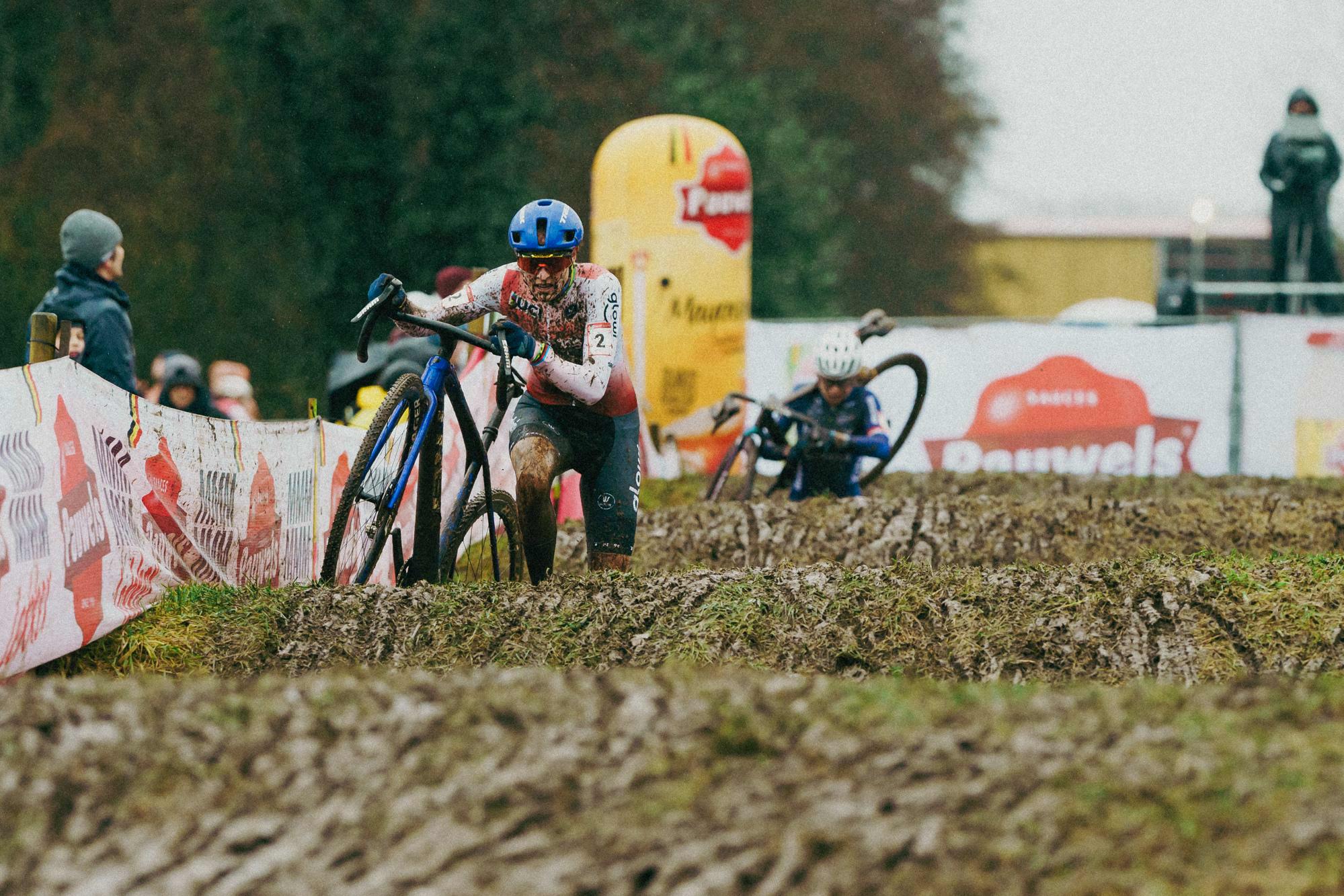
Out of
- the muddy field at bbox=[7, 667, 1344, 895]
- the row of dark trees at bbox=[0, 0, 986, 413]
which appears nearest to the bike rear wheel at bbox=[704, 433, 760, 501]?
the muddy field at bbox=[7, 667, 1344, 895]

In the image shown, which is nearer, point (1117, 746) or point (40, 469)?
point (1117, 746)

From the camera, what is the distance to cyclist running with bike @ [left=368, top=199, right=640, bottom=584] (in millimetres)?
7988

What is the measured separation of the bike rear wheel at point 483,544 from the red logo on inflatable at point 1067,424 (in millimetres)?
9304

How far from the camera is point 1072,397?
715 inches

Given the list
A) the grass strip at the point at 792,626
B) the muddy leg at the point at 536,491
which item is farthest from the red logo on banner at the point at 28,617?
the muddy leg at the point at 536,491

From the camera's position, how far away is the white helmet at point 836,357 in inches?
483

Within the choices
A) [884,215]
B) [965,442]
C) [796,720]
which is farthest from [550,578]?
[884,215]

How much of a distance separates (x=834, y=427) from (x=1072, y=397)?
21.0 feet

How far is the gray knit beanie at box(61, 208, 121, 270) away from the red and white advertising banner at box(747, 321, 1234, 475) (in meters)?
10.0

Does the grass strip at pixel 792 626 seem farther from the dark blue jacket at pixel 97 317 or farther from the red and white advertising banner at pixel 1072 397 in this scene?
the red and white advertising banner at pixel 1072 397

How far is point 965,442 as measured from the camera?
59.5 ft

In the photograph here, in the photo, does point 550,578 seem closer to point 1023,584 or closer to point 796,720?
point 1023,584

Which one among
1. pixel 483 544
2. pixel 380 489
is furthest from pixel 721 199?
pixel 380 489

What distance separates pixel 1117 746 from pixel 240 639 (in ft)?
12.5
